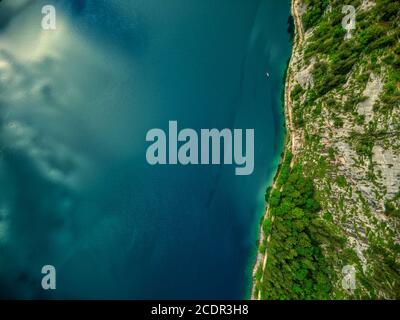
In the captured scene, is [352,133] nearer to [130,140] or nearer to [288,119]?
[288,119]

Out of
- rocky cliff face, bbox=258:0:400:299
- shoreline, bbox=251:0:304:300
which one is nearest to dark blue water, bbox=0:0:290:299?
shoreline, bbox=251:0:304:300

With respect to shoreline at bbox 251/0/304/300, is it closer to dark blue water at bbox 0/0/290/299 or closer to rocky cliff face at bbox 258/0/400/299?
rocky cliff face at bbox 258/0/400/299

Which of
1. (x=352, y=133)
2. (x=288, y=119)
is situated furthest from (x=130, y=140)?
(x=352, y=133)

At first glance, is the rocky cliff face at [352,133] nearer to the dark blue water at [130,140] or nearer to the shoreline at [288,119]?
the shoreline at [288,119]

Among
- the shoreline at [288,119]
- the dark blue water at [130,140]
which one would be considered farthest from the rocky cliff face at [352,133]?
the dark blue water at [130,140]

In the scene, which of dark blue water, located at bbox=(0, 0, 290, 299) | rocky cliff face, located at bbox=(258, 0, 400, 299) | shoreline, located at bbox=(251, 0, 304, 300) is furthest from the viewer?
dark blue water, located at bbox=(0, 0, 290, 299)

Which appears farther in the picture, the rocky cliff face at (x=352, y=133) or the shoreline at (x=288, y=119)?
the shoreline at (x=288, y=119)
